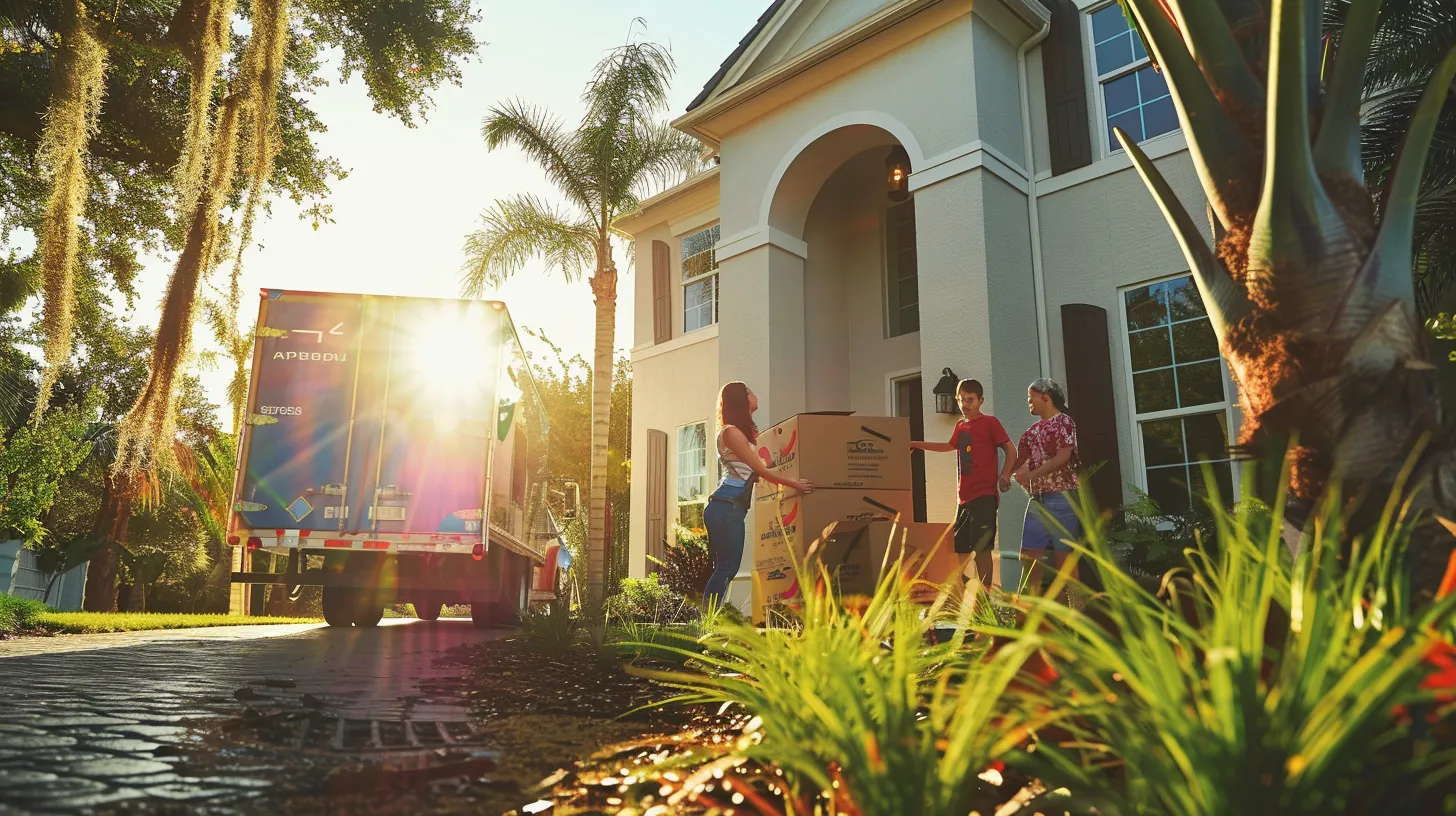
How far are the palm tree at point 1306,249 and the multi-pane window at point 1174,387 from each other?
23.3 ft

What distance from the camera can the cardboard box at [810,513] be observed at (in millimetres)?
7098

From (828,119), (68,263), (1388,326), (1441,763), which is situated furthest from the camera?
(828,119)

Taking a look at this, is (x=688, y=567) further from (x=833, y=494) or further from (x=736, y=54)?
(x=736, y=54)

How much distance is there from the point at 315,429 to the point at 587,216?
21.4 ft

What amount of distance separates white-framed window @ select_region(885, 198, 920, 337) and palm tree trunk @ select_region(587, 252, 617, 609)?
14.0 ft

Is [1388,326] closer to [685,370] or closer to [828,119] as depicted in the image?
[828,119]

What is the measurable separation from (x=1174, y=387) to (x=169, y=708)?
882 centimetres

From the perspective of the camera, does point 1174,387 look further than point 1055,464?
→ Yes

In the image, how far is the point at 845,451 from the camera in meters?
7.35

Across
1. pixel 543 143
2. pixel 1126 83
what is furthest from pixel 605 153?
pixel 1126 83

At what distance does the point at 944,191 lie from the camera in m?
9.90

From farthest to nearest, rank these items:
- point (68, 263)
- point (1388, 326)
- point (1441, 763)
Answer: point (68, 263), point (1388, 326), point (1441, 763)

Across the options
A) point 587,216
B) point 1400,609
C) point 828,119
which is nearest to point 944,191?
point 828,119

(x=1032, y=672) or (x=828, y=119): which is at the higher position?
(x=828, y=119)
